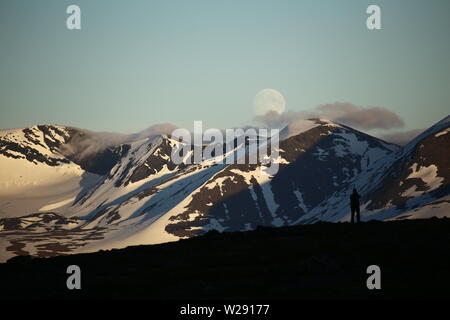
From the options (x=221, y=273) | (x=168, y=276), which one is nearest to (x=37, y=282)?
(x=168, y=276)

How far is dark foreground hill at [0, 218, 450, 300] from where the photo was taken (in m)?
41.9

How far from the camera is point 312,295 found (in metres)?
40.3

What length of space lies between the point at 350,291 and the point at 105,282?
1696 centimetres

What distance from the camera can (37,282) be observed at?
164 ft

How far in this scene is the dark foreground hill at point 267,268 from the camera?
41.9m

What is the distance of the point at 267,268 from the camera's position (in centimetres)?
4841
